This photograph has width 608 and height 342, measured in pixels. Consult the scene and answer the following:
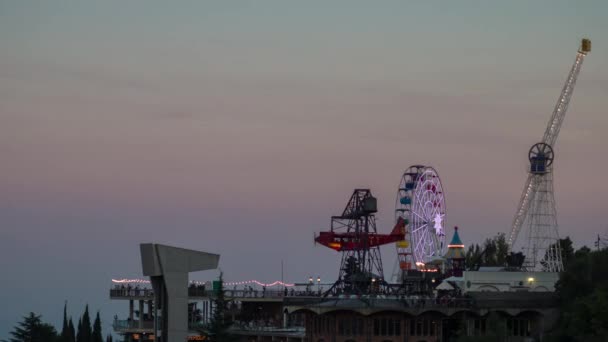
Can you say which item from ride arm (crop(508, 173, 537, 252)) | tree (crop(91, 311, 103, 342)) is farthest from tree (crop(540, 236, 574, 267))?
tree (crop(91, 311, 103, 342))

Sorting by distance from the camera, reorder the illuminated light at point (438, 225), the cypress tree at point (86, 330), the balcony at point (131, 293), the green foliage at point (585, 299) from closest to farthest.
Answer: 1. the green foliage at point (585, 299)
2. the cypress tree at point (86, 330)
3. the balcony at point (131, 293)
4. the illuminated light at point (438, 225)

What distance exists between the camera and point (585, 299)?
10006cm

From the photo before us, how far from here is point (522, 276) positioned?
122500 mm

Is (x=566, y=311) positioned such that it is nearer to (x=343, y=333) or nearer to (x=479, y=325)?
(x=479, y=325)

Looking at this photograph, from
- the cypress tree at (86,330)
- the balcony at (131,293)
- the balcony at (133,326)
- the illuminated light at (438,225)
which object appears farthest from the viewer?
the illuminated light at (438,225)

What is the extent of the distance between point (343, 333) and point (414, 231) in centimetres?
4113

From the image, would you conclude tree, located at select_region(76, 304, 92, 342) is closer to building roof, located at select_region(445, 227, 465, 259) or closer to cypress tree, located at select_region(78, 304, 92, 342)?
cypress tree, located at select_region(78, 304, 92, 342)

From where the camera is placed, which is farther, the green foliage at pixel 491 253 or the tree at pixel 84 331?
Answer: the green foliage at pixel 491 253

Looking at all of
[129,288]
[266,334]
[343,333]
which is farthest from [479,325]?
[129,288]

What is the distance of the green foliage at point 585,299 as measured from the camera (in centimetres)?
9544

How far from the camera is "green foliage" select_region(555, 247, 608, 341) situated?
9544 cm

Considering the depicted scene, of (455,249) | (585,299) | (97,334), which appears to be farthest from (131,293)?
(585,299)

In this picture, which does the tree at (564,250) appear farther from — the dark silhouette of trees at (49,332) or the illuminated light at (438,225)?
the dark silhouette of trees at (49,332)

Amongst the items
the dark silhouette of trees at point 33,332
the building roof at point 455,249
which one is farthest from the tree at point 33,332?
the building roof at point 455,249
